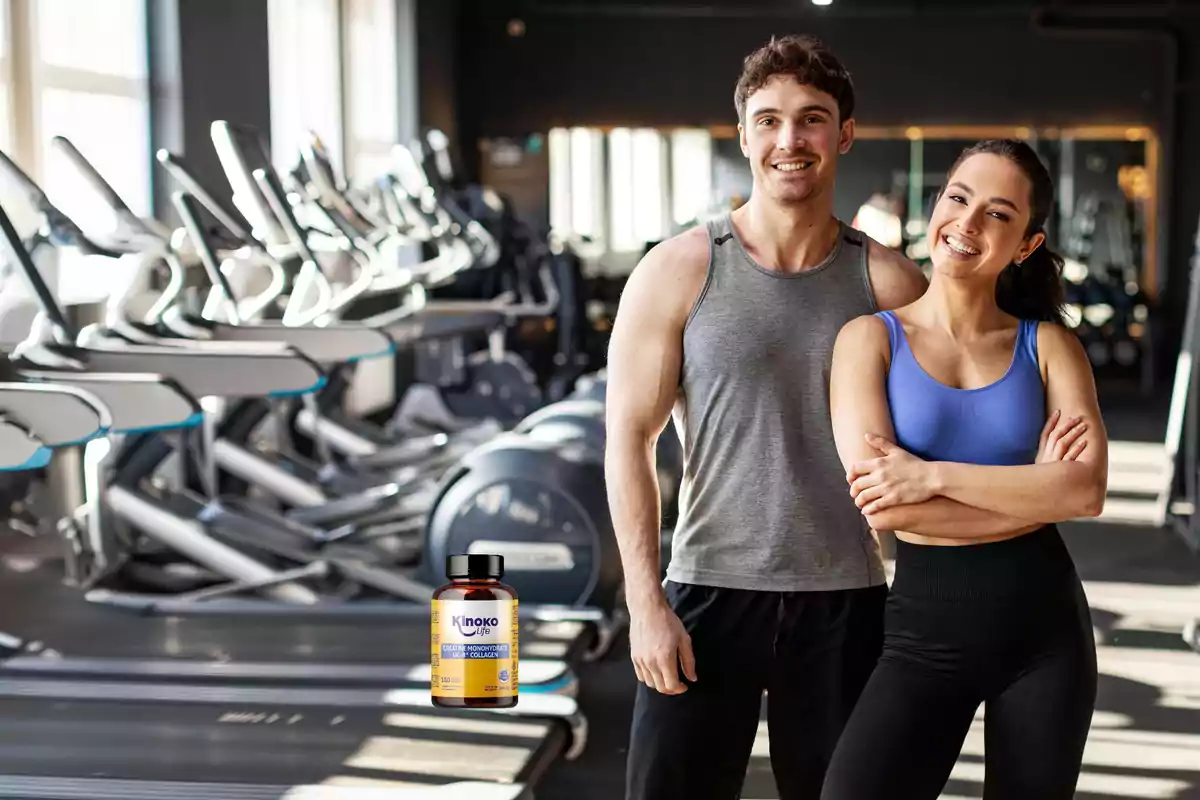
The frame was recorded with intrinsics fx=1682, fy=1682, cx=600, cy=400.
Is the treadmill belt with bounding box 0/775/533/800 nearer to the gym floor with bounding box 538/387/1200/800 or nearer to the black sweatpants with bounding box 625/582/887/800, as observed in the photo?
the gym floor with bounding box 538/387/1200/800

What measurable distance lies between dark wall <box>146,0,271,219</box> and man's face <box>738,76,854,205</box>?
6.04 m

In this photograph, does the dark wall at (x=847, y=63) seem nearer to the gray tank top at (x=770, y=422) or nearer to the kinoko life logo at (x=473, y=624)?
the gray tank top at (x=770, y=422)

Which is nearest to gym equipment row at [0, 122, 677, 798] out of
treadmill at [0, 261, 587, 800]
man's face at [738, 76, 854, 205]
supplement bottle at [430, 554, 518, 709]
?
treadmill at [0, 261, 587, 800]

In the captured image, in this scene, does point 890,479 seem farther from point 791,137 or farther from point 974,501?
point 791,137

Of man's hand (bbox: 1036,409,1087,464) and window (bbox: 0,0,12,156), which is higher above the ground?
window (bbox: 0,0,12,156)

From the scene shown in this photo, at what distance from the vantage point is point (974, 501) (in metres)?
2.03

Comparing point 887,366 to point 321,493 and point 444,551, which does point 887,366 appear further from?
point 321,493

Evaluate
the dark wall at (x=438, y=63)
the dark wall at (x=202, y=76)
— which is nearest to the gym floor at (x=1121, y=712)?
the dark wall at (x=202, y=76)

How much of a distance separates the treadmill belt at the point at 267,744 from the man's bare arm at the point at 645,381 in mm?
1416

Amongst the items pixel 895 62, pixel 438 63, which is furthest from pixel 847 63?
pixel 438 63

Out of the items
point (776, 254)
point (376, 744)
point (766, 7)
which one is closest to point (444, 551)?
point (376, 744)

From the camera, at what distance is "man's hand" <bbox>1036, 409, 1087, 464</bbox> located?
208 cm

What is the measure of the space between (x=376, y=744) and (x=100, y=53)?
15.3 ft

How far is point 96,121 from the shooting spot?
730 centimetres
